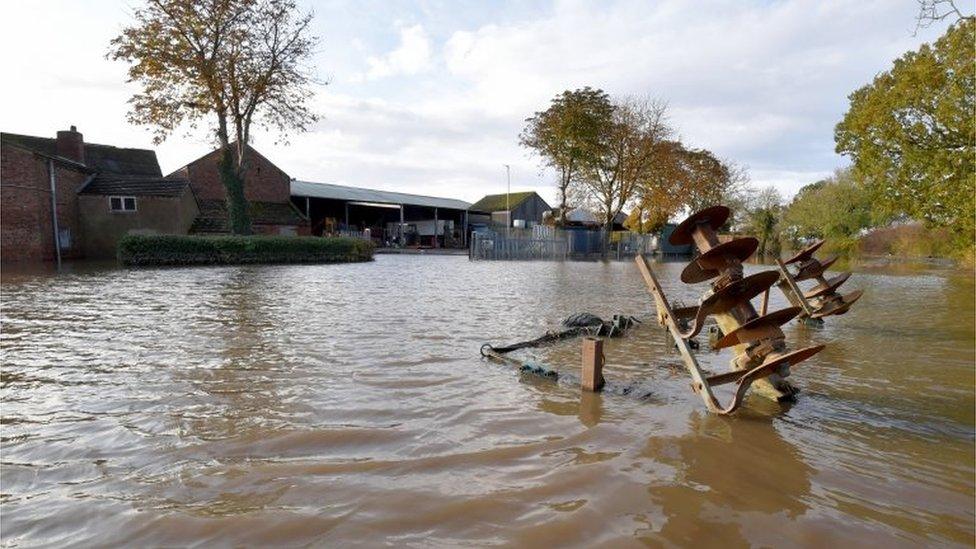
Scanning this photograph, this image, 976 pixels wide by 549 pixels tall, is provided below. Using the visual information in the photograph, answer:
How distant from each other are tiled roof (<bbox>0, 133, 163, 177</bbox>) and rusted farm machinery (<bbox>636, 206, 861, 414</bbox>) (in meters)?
39.1

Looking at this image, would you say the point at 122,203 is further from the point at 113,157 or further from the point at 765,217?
the point at 765,217

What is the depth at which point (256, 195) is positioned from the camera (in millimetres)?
36688

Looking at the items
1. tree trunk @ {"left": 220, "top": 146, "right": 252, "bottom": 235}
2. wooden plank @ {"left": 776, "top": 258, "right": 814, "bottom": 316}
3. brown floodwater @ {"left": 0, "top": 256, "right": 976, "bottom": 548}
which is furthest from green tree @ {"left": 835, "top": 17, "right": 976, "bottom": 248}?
tree trunk @ {"left": 220, "top": 146, "right": 252, "bottom": 235}

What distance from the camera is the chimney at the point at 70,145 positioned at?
31.3 meters

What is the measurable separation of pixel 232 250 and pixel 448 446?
888 inches

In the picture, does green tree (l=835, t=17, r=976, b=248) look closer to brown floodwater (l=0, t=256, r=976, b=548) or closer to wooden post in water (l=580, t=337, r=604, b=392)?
brown floodwater (l=0, t=256, r=976, b=548)

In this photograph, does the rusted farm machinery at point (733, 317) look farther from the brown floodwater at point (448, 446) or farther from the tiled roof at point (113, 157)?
the tiled roof at point (113, 157)

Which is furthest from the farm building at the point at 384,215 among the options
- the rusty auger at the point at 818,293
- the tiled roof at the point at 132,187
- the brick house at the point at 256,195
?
the rusty auger at the point at 818,293

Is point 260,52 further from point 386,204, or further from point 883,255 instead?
point 883,255

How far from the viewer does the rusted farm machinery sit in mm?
4051

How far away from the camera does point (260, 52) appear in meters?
26.3

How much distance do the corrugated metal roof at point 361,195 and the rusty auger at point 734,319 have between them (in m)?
36.4

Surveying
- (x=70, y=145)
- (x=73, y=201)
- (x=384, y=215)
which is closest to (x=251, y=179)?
(x=70, y=145)

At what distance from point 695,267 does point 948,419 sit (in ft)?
7.59
